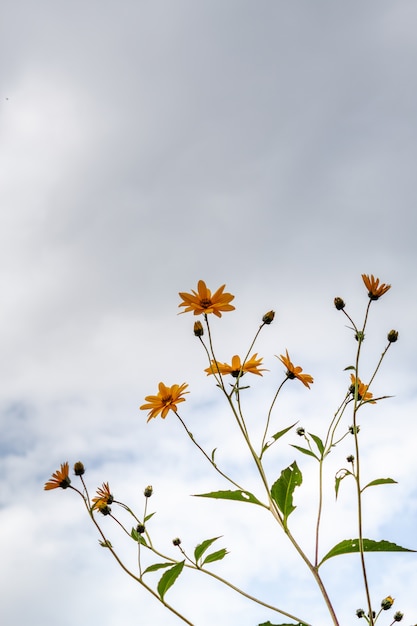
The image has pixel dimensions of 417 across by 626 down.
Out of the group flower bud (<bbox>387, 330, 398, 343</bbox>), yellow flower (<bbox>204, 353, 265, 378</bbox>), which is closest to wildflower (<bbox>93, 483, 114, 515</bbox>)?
yellow flower (<bbox>204, 353, 265, 378</bbox>)

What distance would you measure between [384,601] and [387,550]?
4.98 feet

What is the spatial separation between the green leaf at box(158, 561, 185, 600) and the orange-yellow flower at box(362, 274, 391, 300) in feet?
5.78

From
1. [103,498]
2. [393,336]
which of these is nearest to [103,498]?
[103,498]

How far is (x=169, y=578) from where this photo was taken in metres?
2.60

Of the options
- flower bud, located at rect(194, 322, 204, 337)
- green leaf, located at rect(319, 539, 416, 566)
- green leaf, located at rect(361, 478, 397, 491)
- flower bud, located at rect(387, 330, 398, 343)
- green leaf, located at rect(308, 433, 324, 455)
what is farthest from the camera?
flower bud, located at rect(387, 330, 398, 343)

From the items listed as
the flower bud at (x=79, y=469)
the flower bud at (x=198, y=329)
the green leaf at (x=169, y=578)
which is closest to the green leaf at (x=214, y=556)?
the green leaf at (x=169, y=578)

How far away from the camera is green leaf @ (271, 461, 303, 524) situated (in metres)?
2.63

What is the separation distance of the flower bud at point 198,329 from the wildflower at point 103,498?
1.09 meters

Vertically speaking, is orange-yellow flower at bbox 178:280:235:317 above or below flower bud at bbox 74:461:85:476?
above

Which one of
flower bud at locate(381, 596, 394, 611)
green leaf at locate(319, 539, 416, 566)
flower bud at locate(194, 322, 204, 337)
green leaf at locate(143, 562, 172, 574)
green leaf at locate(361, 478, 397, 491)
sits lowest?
green leaf at locate(143, 562, 172, 574)

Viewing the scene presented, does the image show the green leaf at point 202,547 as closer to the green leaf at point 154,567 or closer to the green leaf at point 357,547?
the green leaf at point 154,567

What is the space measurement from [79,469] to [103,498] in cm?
22

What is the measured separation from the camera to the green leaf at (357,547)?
2564 millimetres

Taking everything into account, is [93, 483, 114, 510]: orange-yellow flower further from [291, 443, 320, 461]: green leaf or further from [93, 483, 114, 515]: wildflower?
[291, 443, 320, 461]: green leaf
